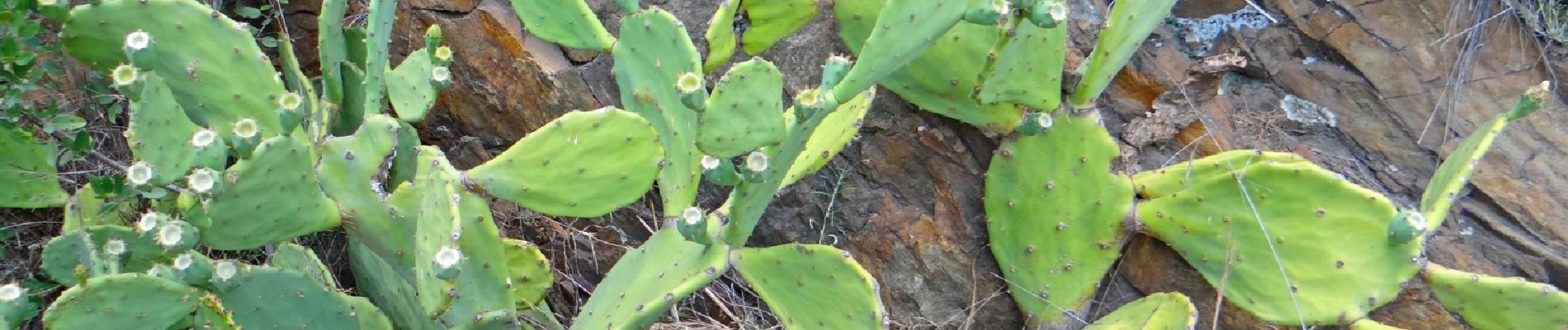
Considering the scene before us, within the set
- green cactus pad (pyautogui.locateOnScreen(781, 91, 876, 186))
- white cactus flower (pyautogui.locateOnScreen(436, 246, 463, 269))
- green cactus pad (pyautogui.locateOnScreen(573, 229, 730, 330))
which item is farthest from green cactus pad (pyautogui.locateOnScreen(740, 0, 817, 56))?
white cactus flower (pyautogui.locateOnScreen(436, 246, 463, 269))

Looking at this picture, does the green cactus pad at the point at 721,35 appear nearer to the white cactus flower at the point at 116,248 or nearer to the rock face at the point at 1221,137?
the rock face at the point at 1221,137

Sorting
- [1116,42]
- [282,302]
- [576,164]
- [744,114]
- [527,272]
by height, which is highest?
[744,114]

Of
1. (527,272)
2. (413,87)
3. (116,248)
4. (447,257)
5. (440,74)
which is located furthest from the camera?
(527,272)

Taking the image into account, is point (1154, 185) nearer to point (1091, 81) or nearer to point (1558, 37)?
point (1091, 81)

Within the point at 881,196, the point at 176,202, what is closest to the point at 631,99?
the point at 881,196

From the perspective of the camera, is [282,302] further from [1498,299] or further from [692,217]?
[1498,299]

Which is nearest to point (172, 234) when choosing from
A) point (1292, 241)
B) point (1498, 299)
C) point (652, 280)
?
point (652, 280)

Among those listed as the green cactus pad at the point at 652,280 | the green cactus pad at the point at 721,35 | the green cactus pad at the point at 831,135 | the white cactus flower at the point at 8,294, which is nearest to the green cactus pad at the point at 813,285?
the green cactus pad at the point at 652,280
